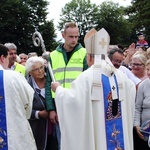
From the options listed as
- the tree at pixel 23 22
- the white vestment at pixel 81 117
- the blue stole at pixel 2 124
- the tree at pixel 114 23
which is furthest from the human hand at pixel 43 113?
the tree at pixel 114 23

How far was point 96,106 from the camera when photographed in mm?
4309

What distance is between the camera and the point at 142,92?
5.25 m

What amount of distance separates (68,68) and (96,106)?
129 cm

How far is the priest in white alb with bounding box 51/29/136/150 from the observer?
13.9 ft

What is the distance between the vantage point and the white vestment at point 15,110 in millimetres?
4516

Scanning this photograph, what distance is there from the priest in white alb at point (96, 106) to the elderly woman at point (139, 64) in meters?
1.36

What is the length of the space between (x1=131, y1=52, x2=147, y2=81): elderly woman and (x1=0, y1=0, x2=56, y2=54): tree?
34.4 metres

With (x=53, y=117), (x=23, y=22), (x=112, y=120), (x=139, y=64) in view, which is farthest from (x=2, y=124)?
(x=23, y=22)

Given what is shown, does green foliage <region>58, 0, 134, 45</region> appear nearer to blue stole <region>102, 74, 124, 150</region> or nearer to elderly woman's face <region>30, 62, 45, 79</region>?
A: elderly woman's face <region>30, 62, 45, 79</region>

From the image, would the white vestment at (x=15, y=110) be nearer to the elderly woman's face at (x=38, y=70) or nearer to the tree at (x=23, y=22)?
the elderly woman's face at (x=38, y=70)

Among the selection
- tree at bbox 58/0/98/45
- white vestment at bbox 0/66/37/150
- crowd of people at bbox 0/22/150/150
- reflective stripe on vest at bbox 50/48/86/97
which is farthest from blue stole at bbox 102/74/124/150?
tree at bbox 58/0/98/45

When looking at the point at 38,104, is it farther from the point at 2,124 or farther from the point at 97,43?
the point at 97,43

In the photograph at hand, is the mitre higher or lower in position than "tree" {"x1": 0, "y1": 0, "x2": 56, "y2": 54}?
lower

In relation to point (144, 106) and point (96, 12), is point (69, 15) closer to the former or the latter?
point (96, 12)
